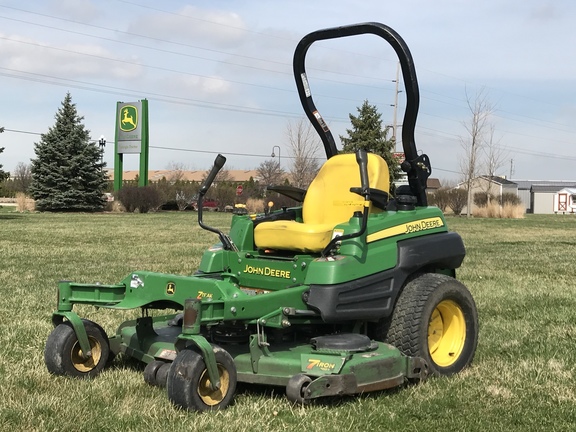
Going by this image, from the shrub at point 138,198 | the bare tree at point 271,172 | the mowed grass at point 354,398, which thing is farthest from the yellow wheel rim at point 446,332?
the bare tree at point 271,172

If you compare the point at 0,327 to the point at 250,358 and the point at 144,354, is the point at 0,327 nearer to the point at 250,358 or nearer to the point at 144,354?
the point at 144,354

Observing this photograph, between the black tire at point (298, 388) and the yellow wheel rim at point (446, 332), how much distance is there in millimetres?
1382

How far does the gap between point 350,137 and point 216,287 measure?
134 feet

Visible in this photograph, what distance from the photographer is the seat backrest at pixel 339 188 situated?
5398 mm

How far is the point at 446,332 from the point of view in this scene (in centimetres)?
527

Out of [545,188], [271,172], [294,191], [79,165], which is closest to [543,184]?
[545,188]

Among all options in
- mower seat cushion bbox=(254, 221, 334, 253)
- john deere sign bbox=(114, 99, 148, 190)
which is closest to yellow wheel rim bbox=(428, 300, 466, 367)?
mower seat cushion bbox=(254, 221, 334, 253)

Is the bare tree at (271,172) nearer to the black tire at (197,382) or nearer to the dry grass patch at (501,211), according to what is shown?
the dry grass patch at (501,211)

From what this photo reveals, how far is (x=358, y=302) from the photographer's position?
4.62m

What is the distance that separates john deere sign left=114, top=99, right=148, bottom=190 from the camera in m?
45.4

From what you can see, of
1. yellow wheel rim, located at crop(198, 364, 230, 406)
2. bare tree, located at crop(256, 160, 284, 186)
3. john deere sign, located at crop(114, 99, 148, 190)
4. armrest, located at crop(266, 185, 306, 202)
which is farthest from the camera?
bare tree, located at crop(256, 160, 284, 186)

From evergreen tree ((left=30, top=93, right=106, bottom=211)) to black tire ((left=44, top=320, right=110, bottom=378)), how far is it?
3866cm

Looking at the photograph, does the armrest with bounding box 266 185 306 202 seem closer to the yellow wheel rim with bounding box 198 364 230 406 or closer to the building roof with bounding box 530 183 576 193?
the yellow wheel rim with bounding box 198 364 230 406

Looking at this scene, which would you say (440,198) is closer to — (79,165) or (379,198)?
(79,165)
